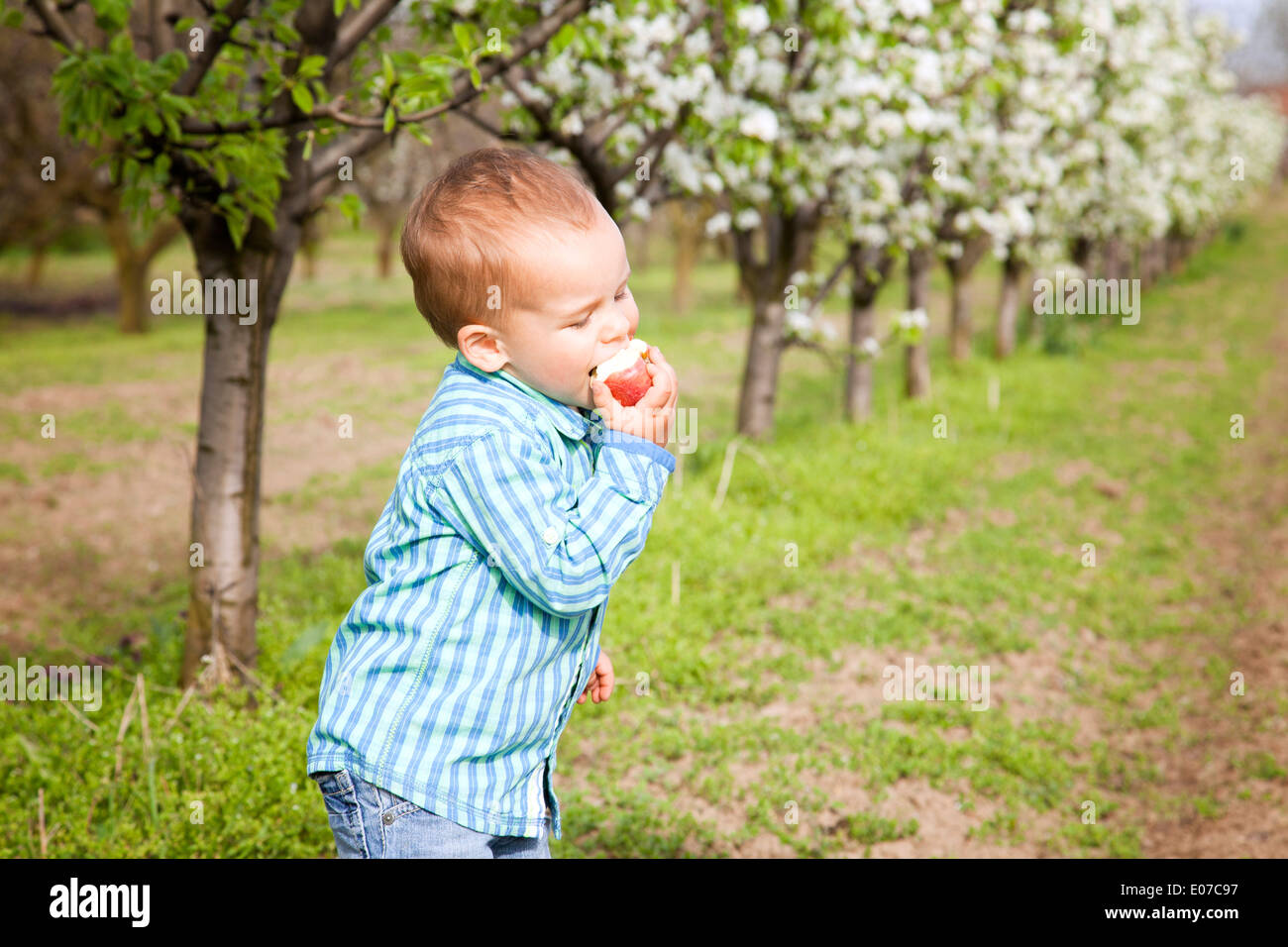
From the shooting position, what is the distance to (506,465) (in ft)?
6.05

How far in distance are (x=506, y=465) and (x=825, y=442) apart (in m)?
7.69

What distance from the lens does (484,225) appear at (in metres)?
1.89

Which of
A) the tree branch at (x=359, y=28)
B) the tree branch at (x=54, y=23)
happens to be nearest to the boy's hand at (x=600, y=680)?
the tree branch at (x=54, y=23)

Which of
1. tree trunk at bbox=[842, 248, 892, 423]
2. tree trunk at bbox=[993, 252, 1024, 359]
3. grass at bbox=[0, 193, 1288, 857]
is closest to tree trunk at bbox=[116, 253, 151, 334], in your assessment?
grass at bbox=[0, 193, 1288, 857]

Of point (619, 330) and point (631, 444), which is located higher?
point (619, 330)

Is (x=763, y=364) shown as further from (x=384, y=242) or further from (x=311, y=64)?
(x=384, y=242)

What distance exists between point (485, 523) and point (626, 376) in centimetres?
36

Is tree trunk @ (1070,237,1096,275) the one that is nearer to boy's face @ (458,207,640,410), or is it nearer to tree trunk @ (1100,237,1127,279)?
tree trunk @ (1100,237,1127,279)

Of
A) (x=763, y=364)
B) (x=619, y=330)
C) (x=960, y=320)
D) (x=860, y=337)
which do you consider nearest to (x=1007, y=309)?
(x=960, y=320)

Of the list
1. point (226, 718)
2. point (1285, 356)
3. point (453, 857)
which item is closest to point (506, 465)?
point (453, 857)

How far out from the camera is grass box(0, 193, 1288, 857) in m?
4.14

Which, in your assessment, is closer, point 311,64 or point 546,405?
point 546,405

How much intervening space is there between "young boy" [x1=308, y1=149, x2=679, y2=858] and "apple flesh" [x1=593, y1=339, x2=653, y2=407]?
19mm

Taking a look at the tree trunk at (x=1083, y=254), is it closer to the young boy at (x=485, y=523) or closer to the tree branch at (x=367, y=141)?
the tree branch at (x=367, y=141)
